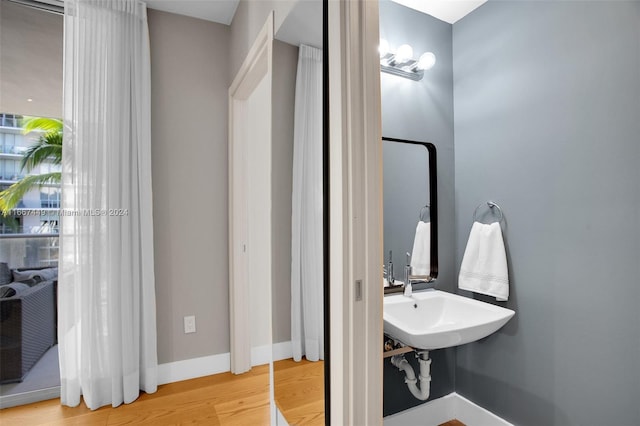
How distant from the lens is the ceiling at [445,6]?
1775 millimetres

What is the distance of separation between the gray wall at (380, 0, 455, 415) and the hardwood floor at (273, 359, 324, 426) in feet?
1.78

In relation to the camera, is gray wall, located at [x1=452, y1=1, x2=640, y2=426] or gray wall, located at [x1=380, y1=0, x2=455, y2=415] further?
gray wall, located at [x1=380, y1=0, x2=455, y2=415]

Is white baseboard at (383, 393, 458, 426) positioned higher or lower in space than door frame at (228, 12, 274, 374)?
lower

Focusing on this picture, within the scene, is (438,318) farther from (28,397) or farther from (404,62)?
(28,397)

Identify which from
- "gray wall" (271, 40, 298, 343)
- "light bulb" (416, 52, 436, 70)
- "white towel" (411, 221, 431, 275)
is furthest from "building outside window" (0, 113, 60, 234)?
"light bulb" (416, 52, 436, 70)

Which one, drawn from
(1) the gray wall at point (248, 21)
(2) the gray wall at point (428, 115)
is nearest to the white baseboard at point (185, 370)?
(2) the gray wall at point (428, 115)

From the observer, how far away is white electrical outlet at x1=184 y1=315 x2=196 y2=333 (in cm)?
225

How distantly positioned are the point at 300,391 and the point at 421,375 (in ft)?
2.14

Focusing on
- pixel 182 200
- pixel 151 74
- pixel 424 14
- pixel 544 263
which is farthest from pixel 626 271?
pixel 151 74

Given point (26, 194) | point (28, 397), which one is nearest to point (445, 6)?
point (26, 194)

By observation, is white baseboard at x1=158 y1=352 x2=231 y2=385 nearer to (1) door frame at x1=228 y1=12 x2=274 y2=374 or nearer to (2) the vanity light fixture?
(1) door frame at x1=228 y1=12 x2=274 y2=374

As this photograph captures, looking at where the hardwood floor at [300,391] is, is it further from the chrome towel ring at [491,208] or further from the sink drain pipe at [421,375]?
the chrome towel ring at [491,208]

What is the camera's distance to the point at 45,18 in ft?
6.44

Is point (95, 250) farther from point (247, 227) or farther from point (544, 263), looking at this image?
point (544, 263)
